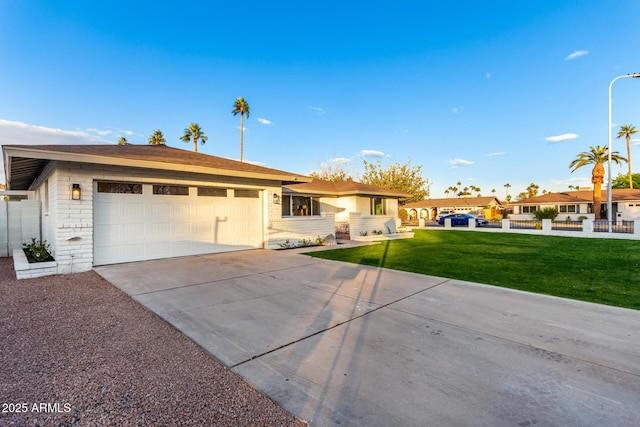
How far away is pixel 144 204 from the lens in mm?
8336

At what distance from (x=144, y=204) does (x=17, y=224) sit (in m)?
6.44

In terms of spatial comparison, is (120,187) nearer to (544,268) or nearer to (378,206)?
(544,268)

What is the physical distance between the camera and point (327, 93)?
71.6 ft

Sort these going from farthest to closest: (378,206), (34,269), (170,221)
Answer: (378,206)
(170,221)
(34,269)

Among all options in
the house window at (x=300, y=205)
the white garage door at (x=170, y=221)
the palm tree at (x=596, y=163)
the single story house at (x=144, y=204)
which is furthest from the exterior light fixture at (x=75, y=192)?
the palm tree at (x=596, y=163)

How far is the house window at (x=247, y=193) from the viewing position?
416 inches

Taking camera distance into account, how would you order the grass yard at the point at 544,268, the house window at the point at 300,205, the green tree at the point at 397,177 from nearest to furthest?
the grass yard at the point at 544,268 < the house window at the point at 300,205 < the green tree at the point at 397,177

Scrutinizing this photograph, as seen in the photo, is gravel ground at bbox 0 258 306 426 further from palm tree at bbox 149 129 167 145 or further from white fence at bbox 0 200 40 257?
palm tree at bbox 149 129 167 145

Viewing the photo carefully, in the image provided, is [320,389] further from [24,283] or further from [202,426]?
[24,283]

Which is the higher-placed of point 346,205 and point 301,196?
point 301,196

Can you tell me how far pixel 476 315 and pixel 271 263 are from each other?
5.48m

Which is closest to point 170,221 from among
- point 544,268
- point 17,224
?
point 17,224

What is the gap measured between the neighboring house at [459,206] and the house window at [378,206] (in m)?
27.1

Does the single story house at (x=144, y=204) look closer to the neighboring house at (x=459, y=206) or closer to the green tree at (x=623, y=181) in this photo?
the neighboring house at (x=459, y=206)
